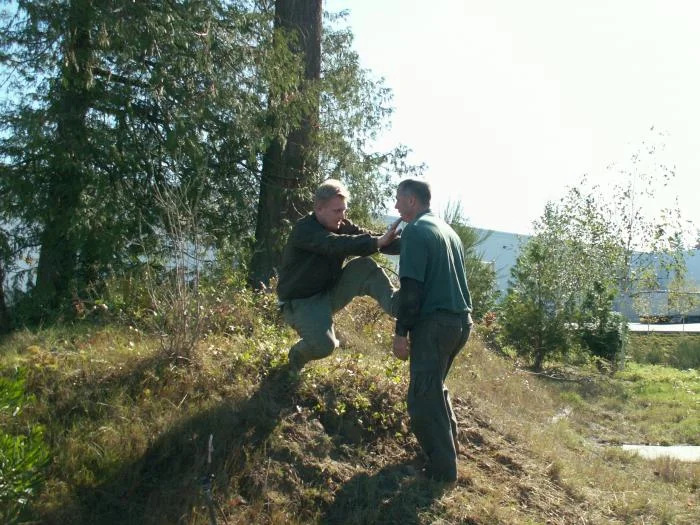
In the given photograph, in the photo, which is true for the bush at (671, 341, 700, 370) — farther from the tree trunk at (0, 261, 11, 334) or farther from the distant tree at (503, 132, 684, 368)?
the tree trunk at (0, 261, 11, 334)

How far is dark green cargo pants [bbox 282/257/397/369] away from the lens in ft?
17.7

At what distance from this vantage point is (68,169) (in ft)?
25.8

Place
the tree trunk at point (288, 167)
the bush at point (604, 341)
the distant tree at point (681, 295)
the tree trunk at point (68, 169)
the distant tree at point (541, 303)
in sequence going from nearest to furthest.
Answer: the tree trunk at point (68, 169)
the tree trunk at point (288, 167)
the distant tree at point (541, 303)
the bush at point (604, 341)
the distant tree at point (681, 295)

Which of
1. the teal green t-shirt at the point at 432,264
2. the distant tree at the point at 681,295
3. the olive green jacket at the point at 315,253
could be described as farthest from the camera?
the distant tree at the point at 681,295

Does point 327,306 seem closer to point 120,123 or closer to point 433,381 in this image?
point 433,381

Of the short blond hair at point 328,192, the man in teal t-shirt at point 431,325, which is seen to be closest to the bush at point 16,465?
the man in teal t-shirt at point 431,325

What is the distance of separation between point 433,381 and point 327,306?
1144 mm

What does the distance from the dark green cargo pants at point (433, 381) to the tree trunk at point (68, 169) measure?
15.1 ft

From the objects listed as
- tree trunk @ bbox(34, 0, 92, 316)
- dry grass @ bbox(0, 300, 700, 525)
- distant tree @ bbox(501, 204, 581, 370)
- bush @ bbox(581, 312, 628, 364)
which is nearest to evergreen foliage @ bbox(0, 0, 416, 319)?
tree trunk @ bbox(34, 0, 92, 316)

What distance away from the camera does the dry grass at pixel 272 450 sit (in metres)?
4.49

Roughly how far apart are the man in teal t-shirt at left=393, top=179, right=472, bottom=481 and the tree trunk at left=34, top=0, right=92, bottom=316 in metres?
4.55

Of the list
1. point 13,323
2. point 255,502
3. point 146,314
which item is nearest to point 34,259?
point 13,323

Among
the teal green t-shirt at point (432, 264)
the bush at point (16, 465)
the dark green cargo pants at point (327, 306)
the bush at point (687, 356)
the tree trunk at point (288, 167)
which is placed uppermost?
the tree trunk at point (288, 167)

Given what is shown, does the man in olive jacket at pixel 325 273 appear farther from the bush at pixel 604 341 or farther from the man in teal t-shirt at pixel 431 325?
the bush at pixel 604 341
